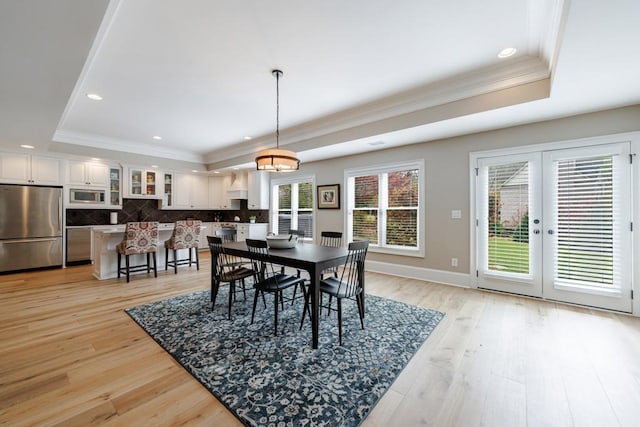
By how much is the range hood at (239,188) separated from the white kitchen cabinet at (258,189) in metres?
0.17

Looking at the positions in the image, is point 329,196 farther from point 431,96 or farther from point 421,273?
point 431,96

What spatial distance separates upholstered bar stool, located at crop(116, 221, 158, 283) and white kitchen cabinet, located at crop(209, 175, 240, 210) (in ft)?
10.4

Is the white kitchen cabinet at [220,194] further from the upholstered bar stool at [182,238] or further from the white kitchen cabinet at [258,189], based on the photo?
the upholstered bar stool at [182,238]

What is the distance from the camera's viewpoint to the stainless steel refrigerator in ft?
15.6

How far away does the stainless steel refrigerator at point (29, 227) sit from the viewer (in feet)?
15.6

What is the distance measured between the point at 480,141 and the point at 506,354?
2936mm

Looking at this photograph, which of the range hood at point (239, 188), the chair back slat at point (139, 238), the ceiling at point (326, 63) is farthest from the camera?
the range hood at point (239, 188)

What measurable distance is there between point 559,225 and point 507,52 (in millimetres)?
2244

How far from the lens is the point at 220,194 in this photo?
7801 millimetres

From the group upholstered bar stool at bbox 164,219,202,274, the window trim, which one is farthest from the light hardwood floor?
the window trim

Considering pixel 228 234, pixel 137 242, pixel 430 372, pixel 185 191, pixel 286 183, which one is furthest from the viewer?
pixel 185 191

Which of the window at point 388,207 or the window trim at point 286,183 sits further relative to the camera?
the window trim at point 286,183

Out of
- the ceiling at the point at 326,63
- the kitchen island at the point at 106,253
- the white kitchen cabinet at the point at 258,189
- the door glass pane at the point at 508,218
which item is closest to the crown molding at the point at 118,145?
the ceiling at the point at 326,63

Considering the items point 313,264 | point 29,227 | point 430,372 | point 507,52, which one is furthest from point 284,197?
point 430,372
